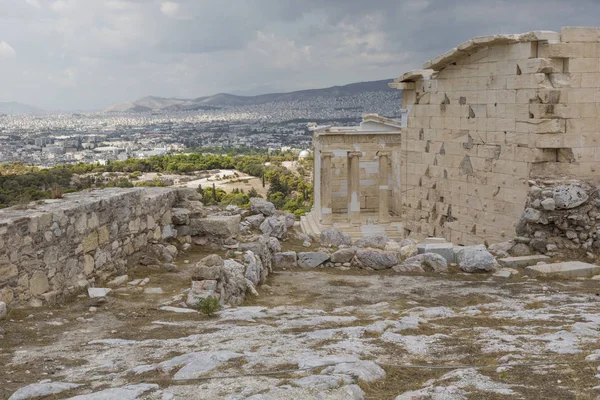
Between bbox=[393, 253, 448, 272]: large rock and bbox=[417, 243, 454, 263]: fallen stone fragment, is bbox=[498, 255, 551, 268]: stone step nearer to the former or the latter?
bbox=[417, 243, 454, 263]: fallen stone fragment

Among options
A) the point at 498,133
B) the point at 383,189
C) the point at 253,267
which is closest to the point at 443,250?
the point at 253,267

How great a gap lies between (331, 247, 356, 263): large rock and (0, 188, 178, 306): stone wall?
2943mm

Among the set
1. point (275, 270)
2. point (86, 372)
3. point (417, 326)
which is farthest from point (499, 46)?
point (86, 372)

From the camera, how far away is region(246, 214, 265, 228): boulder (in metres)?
12.7

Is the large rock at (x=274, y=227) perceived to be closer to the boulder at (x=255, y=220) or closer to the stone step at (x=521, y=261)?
the boulder at (x=255, y=220)

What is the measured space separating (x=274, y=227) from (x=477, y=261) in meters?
4.09

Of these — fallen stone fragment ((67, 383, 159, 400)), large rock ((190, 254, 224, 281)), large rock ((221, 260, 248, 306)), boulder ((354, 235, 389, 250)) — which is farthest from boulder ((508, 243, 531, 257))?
fallen stone fragment ((67, 383, 159, 400))

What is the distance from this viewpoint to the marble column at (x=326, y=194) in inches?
955

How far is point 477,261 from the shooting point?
32.7ft

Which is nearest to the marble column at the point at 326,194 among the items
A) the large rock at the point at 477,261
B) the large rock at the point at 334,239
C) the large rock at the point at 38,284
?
the large rock at the point at 334,239

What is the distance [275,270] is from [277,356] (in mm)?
5665

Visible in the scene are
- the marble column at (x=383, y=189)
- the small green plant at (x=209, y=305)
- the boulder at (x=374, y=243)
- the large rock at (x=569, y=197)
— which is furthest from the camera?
the marble column at (x=383, y=189)

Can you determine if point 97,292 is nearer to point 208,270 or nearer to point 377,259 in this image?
point 208,270

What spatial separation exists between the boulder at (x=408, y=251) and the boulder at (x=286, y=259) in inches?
72.2
